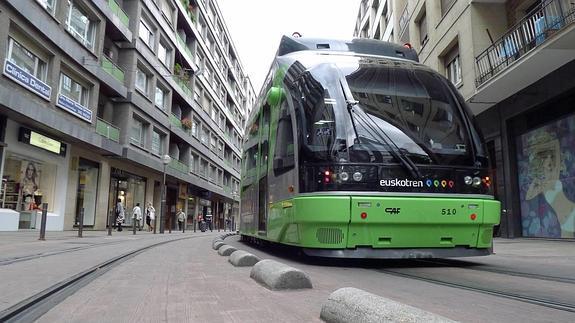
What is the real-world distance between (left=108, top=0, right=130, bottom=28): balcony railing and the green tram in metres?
19.1

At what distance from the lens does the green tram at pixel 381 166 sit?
6.30 m

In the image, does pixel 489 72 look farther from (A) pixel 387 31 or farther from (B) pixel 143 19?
(B) pixel 143 19

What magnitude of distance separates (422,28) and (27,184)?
1899 centimetres

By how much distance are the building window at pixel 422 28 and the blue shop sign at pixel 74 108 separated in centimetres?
1570

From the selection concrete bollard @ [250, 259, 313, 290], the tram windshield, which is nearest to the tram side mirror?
the tram windshield

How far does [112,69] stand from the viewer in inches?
942

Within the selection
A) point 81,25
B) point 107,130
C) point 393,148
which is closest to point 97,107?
point 107,130

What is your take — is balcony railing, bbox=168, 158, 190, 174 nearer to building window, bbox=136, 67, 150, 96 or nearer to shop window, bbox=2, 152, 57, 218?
building window, bbox=136, 67, 150, 96

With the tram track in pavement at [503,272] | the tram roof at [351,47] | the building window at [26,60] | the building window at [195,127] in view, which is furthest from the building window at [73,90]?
the building window at [195,127]

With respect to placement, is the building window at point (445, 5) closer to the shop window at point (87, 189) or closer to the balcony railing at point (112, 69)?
the balcony railing at point (112, 69)

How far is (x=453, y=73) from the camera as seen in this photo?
19672mm

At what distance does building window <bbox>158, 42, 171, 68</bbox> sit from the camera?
31719 millimetres

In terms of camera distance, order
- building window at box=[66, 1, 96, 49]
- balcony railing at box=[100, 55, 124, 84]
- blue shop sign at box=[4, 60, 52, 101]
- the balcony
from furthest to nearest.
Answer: balcony railing at box=[100, 55, 124, 84] → building window at box=[66, 1, 96, 49] → blue shop sign at box=[4, 60, 52, 101] → the balcony

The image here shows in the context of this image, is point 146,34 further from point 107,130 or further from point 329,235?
point 329,235
